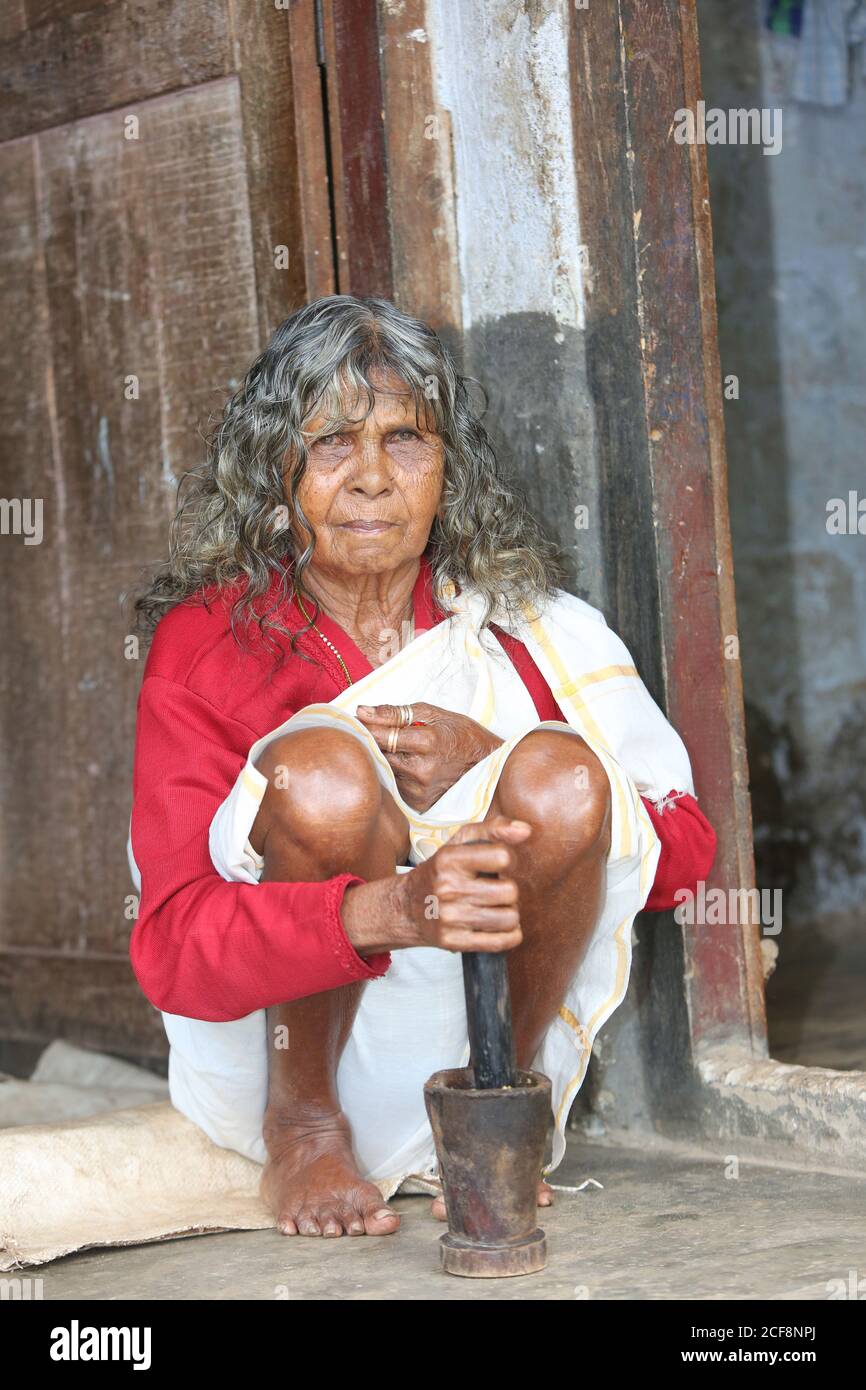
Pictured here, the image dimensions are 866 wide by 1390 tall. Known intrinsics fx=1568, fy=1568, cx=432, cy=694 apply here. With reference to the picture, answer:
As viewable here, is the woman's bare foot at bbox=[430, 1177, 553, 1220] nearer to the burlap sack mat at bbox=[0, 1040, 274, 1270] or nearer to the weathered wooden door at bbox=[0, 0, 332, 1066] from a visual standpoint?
the burlap sack mat at bbox=[0, 1040, 274, 1270]

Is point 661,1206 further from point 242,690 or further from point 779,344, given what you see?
point 779,344

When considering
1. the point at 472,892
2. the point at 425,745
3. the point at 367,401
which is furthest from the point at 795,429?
the point at 472,892

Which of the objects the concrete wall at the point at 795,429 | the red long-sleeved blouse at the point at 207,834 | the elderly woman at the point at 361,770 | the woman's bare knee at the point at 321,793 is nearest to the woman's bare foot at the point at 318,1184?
the elderly woman at the point at 361,770

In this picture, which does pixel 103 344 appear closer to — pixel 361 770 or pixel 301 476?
pixel 301 476

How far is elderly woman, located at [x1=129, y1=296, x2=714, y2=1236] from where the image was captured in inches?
79.6

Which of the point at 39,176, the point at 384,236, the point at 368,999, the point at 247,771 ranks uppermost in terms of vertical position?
the point at 39,176

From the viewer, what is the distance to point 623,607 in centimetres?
261

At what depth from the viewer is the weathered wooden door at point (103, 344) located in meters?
2.90

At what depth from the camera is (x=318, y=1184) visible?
6.99ft

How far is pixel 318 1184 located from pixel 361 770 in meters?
0.58

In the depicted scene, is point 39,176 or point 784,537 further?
point 784,537

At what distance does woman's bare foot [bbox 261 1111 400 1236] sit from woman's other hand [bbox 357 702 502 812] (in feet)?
1.58
